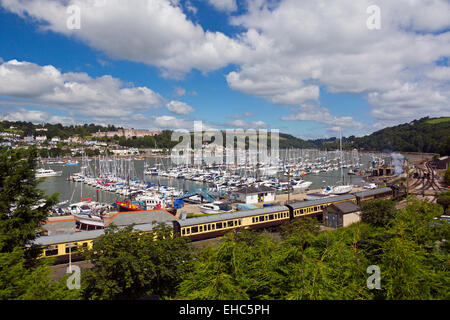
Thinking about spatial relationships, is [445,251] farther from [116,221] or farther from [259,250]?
[116,221]

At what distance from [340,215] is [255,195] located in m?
13.5

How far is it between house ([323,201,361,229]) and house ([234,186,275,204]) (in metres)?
11.7

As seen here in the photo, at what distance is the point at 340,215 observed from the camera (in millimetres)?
23953

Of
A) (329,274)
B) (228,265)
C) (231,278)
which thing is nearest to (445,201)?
(329,274)

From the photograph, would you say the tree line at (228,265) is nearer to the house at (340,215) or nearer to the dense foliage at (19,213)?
the dense foliage at (19,213)

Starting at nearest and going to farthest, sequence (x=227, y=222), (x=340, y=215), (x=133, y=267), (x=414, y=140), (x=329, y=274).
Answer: (x=329, y=274), (x=133, y=267), (x=227, y=222), (x=340, y=215), (x=414, y=140)

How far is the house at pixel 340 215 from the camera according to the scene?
2394cm

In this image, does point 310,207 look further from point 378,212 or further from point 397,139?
point 397,139

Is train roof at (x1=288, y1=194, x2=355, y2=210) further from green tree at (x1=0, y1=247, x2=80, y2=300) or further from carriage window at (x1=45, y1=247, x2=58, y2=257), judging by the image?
green tree at (x1=0, y1=247, x2=80, y2=300)

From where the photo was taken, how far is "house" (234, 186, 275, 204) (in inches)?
1410

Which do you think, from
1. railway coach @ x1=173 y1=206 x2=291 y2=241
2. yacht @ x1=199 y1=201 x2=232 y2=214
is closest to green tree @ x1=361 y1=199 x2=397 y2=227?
railway coach @ x1=173 y1=206 x2=291 y2=241

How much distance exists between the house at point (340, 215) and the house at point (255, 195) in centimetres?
1174

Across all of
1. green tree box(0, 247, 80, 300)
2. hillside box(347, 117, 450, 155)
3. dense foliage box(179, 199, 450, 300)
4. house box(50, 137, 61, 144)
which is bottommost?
green tree box(0, 247, 80, 300)
